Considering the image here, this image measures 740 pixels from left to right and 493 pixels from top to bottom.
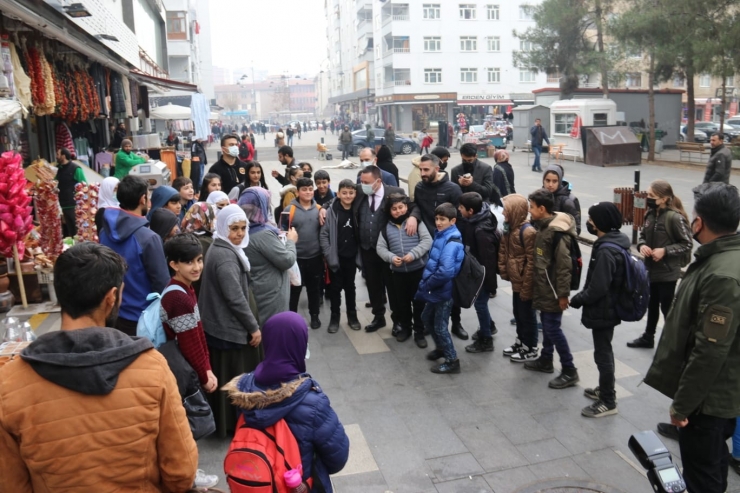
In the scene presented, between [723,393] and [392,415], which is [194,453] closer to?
[723,393]

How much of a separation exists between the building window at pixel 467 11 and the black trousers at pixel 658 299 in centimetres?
5745

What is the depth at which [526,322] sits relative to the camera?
20.1 feet

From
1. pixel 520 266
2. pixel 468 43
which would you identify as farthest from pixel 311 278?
pixel 468 43

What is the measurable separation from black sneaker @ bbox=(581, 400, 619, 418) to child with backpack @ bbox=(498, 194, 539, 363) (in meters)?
1.11

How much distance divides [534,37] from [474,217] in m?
30.7

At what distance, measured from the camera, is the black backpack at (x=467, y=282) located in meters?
5.89

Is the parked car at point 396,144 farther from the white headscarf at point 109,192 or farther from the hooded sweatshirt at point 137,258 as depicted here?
the hooded sweatshirt at point 137,258

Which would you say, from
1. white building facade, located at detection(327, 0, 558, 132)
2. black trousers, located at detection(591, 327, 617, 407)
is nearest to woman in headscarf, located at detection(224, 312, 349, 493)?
black trousers, located at detection(591, 327, 617, 407)

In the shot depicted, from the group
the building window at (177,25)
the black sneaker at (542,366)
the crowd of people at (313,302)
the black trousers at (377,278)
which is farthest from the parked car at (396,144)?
the black sneaker at (542,366)

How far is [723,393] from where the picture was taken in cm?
322

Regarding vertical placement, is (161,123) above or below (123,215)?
above

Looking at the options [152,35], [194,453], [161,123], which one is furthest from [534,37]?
[194,453]

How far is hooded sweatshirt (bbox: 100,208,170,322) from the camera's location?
174 inches

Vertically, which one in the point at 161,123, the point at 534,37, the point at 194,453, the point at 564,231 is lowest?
the point at 194,453
